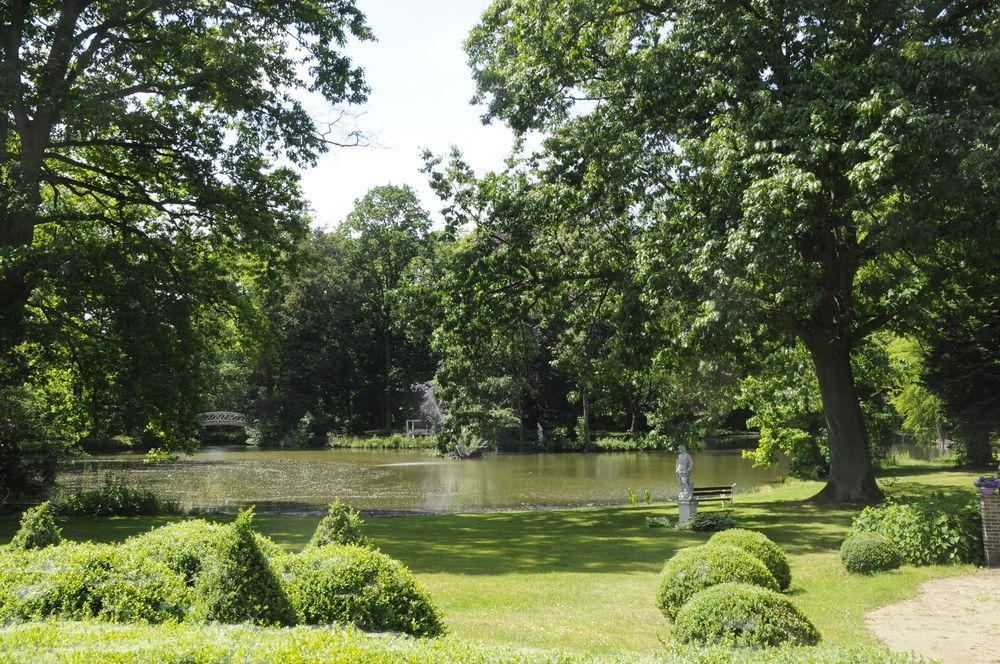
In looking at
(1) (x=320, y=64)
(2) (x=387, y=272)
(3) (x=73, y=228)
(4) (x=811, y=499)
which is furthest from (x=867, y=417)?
(2) (x=387, y=272)

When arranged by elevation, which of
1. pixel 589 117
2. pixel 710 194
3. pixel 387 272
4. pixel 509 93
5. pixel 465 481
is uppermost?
pixel 387 272

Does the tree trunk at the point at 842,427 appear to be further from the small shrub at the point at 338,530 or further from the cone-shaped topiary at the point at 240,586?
the cone-shaped topiary at the point at 240,586

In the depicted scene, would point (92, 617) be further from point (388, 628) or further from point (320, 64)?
point (320, 64)

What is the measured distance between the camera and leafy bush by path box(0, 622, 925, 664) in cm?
453

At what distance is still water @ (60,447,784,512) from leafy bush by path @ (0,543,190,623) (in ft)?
55.7

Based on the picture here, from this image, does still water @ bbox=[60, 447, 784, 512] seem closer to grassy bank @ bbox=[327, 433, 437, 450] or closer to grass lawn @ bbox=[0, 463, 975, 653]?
grass lawn @ bbox=[0, 463, 975, 653]

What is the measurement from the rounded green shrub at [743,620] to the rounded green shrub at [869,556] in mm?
5379

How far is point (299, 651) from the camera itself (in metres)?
4.57

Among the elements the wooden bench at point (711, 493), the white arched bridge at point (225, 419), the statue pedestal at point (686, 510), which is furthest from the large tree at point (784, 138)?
the white arched bridge at point (225, 419)

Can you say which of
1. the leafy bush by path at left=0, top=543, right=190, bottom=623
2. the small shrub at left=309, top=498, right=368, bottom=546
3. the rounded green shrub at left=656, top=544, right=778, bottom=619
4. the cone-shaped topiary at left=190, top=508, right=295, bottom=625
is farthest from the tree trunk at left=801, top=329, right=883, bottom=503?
the leafy bush by path at left=0, top=543, right=190, bottom=623

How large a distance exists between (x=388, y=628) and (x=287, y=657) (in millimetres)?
2247

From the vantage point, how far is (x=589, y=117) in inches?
739

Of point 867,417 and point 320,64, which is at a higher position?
point 320,64

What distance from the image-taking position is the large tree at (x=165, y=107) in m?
17.4
